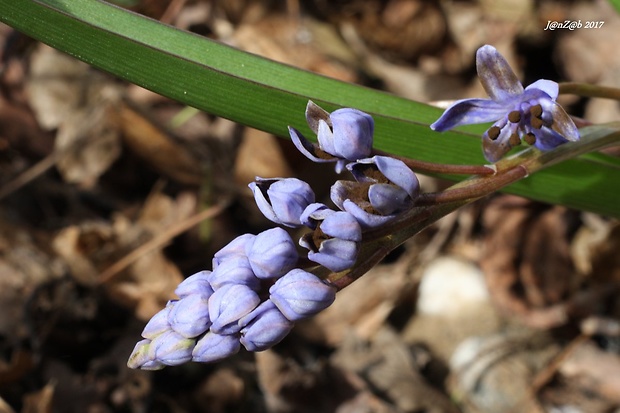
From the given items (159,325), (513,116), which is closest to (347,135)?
(513,116)

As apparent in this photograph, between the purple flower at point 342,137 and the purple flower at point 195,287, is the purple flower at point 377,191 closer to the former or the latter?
the purple flower at point 342,137

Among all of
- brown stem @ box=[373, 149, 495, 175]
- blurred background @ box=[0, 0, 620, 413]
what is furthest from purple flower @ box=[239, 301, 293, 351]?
blurred background @ box=[0, 0, 620, 413]

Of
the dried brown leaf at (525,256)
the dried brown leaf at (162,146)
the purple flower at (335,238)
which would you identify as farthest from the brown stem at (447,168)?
the dried brown leaf at (162,146)

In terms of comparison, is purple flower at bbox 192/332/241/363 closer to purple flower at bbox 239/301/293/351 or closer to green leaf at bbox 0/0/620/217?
purple flower at bbox 239/301/293/351

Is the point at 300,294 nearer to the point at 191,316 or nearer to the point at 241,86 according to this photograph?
the point at 191,316

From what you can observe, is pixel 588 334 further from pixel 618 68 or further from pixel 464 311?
pixel 618 68

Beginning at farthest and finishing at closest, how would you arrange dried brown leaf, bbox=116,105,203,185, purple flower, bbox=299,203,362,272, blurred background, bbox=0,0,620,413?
dried brown leaf, bbox=116,105,203,185 < blurred background, bbox=0,0,620,413 < purple flower, bbox=299,203,362,272
